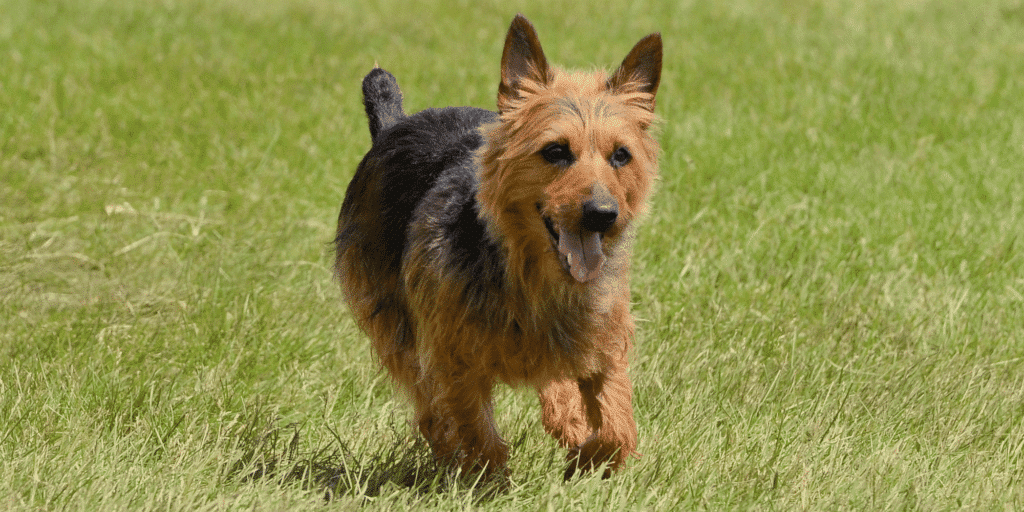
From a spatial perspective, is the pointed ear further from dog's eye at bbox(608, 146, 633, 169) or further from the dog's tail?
the dog's tail

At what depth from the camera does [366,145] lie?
6906mm

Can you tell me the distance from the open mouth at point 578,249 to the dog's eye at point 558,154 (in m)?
0.14

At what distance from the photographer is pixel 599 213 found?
9.71 feet

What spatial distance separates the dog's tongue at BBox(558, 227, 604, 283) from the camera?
3.07 metres

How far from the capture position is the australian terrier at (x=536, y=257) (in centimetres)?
310

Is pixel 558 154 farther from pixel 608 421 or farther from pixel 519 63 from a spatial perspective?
pixel 608 421

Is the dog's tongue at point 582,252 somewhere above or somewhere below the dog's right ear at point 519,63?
below

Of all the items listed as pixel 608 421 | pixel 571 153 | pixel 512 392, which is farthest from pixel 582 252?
pixel 512 392

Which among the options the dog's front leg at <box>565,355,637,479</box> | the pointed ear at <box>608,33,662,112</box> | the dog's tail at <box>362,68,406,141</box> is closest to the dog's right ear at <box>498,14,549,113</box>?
the pointed ear at <box>608,33,662,112</box>

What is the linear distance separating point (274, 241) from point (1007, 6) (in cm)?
849

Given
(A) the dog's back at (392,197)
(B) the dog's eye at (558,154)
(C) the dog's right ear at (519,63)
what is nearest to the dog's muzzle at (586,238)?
(B) the dog's eye at (558,154)

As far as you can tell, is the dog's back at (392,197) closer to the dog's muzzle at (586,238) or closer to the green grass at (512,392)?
the green grass at (512,392)

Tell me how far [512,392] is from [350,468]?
97cm

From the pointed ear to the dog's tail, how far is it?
1.35 m
